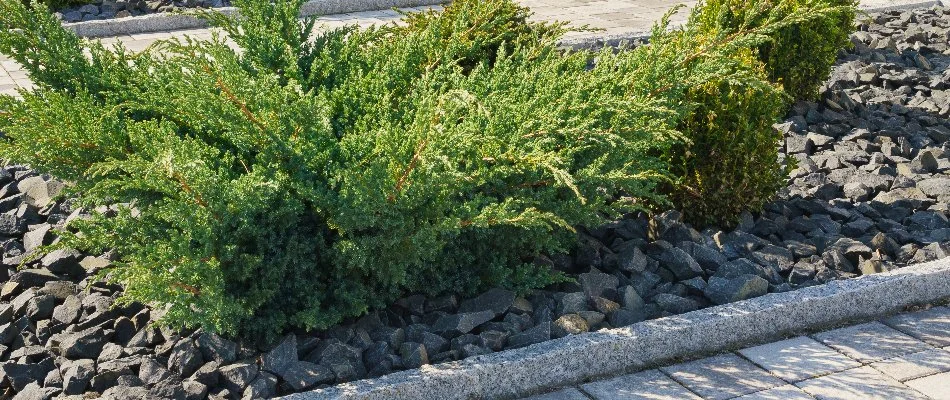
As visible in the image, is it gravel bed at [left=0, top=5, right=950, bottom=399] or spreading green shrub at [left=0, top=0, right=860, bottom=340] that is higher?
spreading green shrub at [left=0, top=0, right=860, bottom=340]

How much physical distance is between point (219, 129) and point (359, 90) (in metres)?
0.64

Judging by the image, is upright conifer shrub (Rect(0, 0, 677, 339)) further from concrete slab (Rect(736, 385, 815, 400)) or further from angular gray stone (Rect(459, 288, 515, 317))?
concrete slab (Rect(736, 385, 815, 400))

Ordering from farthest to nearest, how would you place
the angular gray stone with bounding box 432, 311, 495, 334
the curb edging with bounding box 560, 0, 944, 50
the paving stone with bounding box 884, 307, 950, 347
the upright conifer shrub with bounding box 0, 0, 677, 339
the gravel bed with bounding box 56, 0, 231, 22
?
the gravel bed with bounding box 56, 0, 231, 22
the curb edging with bounding box 560, 0, 944, 50
the paving stone with bounding box 884, 307, 950, 347
the angular gray stone with bounding box 432, 311, 495, 334
the upright conifer shrub with bounding box 0, 0, 677, 339

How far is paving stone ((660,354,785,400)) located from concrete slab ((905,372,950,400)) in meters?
0.50

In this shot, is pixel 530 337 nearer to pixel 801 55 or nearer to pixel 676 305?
pixel 676 305

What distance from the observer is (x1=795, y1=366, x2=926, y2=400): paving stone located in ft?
12.7

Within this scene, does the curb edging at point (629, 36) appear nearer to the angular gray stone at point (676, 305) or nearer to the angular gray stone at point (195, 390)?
the angular gray stone at point (676, 305)

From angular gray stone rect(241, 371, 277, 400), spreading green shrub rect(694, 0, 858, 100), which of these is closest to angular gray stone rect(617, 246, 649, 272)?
angular gray stone rect(241, 371, 277, 400)

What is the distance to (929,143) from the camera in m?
6.47

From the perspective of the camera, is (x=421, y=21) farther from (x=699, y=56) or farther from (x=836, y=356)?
(x=836, y=356)

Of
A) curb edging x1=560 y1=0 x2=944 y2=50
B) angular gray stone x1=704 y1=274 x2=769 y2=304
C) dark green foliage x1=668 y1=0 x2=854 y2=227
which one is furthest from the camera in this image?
curb edging x1=560 y1=0 x2=944 y2=50

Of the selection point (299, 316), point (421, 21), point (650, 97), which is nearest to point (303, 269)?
point (299, 316)

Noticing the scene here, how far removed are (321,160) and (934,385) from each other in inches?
95.3

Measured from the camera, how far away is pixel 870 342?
14.1 feet
